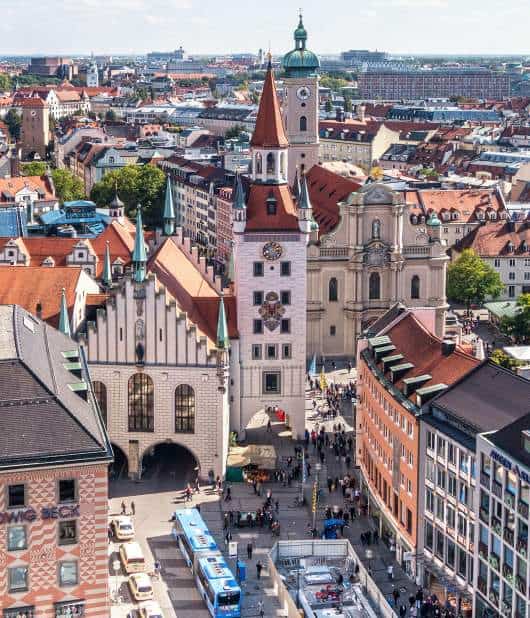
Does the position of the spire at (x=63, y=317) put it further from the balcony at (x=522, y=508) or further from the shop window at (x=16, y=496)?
the balcony at (x=522, y=508)

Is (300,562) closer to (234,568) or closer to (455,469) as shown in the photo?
(234,568)

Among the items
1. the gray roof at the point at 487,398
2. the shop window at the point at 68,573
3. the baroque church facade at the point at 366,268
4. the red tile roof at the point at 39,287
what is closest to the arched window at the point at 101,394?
the red tile roof at the point at 39,287

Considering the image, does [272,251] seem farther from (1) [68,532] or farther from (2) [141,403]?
(1) [68,532]

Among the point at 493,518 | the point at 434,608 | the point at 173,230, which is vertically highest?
the point at 173,230

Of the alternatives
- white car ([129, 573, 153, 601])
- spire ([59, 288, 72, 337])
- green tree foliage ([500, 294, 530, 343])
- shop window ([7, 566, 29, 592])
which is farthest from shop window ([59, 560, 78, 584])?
green tree foliage ([500, 294, 530, 343])

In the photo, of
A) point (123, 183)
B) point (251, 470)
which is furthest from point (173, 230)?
point (123, 183)

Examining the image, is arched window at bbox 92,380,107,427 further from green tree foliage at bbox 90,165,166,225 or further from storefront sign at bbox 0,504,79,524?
green tree foliage at bbox 90,165,166,225
